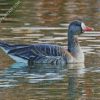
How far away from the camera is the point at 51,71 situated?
55.9 feet

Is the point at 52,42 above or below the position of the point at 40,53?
below

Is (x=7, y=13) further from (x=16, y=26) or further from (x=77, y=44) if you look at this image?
(x=77, y=44)

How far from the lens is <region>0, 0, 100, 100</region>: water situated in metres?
14.7

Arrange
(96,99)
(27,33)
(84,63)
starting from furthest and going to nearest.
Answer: (27,33) < (84,63) < (96,99)

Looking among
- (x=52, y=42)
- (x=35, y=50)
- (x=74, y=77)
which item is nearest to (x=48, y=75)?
(x=74, y=77)

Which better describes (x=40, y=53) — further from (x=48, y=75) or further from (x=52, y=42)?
(x=48, y=75)

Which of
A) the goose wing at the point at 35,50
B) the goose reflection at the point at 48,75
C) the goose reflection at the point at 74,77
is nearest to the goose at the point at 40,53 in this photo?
the goose wing at the point at 35,50

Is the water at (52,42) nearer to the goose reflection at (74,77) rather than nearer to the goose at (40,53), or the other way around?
the goose reflection at (74,77)

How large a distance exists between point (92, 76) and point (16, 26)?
19.6ft

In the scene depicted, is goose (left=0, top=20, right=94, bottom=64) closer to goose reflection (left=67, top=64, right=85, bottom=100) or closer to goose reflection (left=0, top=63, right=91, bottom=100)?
goose reflection (left=0, top=63, right=91, bottom=100)

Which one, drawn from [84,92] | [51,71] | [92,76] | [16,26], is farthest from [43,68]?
[16,26]

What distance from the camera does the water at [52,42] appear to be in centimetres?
1470

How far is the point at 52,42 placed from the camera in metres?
19.7

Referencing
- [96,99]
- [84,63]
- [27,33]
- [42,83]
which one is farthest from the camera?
[27,33]
